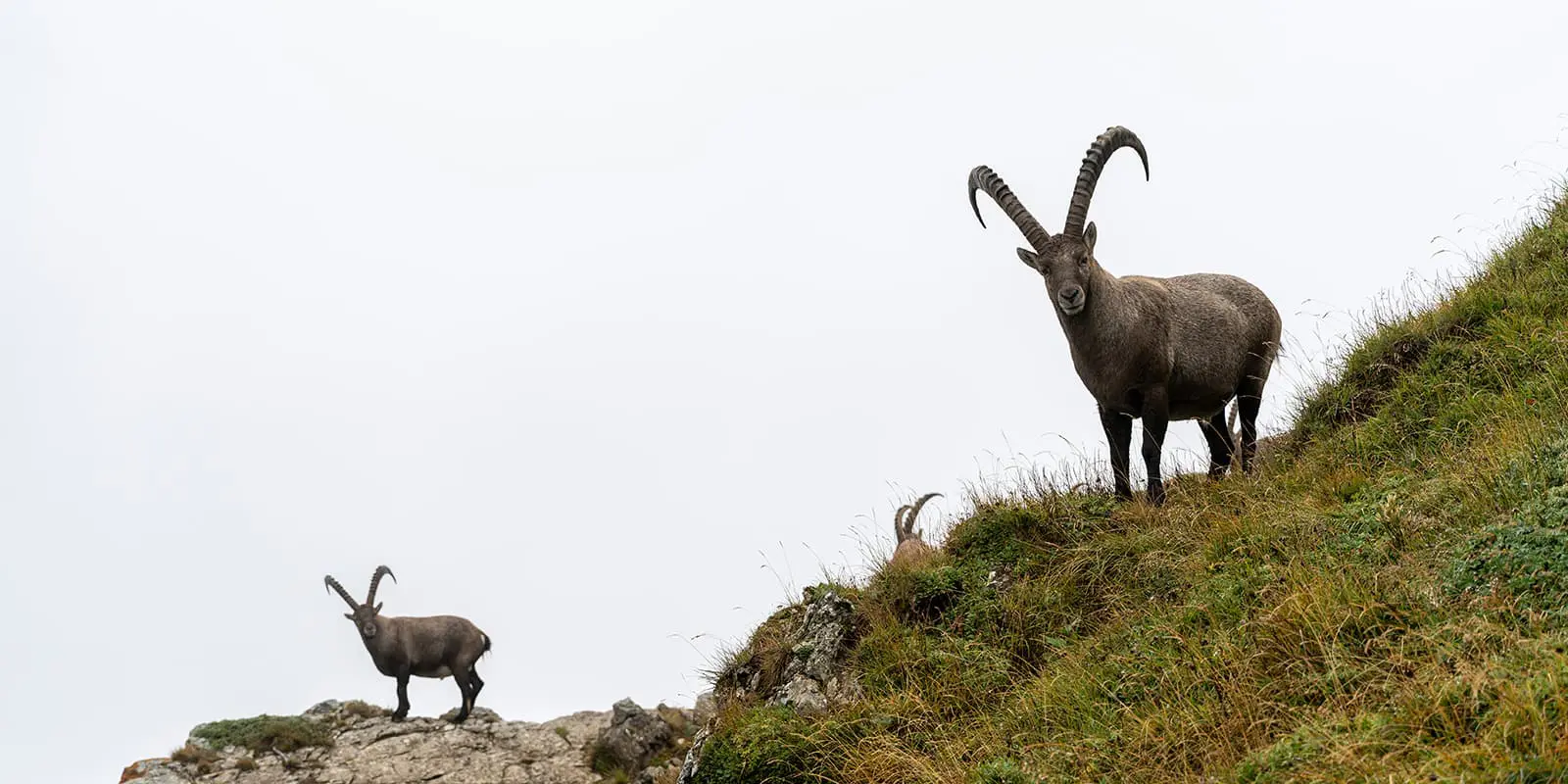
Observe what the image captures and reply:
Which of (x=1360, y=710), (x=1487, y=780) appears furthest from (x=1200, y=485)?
(x=1487, y=780)

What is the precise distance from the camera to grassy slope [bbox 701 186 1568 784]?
466 centimetres

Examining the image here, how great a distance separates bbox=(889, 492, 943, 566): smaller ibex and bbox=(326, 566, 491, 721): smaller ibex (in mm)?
11876

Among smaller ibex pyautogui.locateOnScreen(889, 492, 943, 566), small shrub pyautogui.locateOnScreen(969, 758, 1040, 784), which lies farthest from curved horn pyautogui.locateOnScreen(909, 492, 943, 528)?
small shrub pyautogui.locateOnScreen(969, 758, 1040, 784)

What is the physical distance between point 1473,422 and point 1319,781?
180 inches

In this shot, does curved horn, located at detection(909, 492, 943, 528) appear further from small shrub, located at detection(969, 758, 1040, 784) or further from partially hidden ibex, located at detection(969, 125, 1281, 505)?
small shrub, located at detection(969, 758, 1040, 784)

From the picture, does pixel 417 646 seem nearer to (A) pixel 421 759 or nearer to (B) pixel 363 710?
(B) pixel 363 710

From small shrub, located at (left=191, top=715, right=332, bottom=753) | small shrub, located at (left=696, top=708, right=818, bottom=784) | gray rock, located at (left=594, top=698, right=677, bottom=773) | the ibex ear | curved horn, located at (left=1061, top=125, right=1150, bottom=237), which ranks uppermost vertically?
curved horn, located at (left=1061, top=125, right=1150, bottom=237)

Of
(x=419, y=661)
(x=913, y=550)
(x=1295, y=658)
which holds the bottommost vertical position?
(x=1295, y=658)

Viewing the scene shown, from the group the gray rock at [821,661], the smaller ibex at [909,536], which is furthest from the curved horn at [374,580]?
the gray rock at [821,661]

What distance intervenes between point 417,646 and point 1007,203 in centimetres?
1862

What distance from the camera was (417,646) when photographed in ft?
77.4

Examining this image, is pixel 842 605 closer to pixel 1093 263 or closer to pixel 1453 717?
pixel 1093 263

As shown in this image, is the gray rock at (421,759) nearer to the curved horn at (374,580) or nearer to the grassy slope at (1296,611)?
the curved horn at (374,580)

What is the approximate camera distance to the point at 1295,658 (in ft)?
18.0
